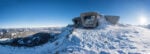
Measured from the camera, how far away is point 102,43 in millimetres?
25500


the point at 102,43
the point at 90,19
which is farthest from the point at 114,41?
the point at 90,19

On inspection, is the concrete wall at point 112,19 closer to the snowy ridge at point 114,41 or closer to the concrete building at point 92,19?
the concrete building at point 92,19

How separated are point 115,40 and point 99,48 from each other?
3.73 meters

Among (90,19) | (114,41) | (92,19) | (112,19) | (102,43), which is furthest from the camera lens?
(112,19)

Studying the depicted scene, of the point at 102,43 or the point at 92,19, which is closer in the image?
the point at 102,43

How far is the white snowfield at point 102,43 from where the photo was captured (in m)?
23.1

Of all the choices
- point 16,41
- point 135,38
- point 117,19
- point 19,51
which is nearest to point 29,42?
point 16,41

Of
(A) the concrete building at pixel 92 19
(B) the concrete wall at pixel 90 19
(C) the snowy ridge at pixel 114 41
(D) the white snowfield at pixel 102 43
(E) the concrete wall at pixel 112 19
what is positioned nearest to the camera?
(D) the white snowfield at pixel 102 43

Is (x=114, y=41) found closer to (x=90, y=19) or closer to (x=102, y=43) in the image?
(x=102, y=43)

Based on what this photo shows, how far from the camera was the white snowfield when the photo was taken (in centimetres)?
2306

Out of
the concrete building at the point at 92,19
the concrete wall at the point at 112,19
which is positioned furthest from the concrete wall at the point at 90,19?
the concrete wall at the point at 112,19

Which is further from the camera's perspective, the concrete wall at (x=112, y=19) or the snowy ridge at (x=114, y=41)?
the concrete wall at (x=112, y=19)

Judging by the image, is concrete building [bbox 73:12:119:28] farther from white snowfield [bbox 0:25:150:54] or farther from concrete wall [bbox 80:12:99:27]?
white snowfield [bbox 0:25:150:54]

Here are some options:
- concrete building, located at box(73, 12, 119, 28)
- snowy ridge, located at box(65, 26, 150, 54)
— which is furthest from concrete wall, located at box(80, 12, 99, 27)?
snowy ridge, located at box(65, 26, 150, 54)
